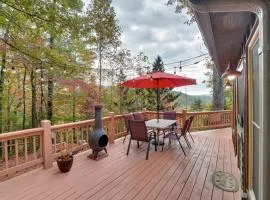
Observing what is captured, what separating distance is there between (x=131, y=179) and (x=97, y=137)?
1.34 m

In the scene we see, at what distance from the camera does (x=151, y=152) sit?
513 centimetres

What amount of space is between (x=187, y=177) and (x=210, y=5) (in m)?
3.05

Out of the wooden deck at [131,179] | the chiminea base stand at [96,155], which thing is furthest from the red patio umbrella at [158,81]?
the chiminea base stand at [96,155]

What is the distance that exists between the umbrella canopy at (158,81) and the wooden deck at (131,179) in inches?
74.6

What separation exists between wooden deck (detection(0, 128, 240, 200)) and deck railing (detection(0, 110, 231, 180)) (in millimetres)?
217

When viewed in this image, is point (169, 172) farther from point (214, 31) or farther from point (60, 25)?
point (60, 25)

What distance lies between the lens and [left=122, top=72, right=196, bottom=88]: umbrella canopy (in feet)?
16.9

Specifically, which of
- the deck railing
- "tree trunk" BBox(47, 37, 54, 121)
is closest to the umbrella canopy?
the deck railing

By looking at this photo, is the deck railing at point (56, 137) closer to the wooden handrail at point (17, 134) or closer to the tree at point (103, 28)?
the wooden handrail at point (17, 134)

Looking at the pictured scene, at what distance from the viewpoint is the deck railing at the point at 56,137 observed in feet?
11.6

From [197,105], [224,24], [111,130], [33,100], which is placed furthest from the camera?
[197,105]

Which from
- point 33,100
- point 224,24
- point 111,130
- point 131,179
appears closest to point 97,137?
point 131,179

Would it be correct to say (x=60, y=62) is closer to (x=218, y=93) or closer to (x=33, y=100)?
(x=33, y=100)

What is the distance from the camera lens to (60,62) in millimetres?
8656
